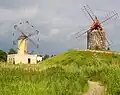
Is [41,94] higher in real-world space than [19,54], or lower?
lower

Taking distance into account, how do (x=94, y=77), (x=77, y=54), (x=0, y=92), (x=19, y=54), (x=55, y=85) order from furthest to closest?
(x=19, y=54) < (x=77, y=54) < (x=94, y=77) < (x=55, y=85) < (x=0, y=92)

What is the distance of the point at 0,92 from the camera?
1159 centimetres

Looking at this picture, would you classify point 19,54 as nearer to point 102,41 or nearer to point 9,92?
point 102,41

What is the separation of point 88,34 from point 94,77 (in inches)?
2661

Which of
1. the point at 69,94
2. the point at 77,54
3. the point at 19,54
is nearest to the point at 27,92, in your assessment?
the point at 69,94

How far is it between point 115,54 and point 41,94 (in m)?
66.7

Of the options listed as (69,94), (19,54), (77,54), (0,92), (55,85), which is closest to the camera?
(0,92)

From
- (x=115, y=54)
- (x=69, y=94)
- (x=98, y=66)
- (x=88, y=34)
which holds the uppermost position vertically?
(x=88, y=34)

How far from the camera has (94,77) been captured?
23234mm

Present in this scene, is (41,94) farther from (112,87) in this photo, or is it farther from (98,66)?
(98,66)

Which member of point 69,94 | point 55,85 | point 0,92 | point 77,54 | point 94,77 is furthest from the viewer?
point 77,54

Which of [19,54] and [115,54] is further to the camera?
[19,54]

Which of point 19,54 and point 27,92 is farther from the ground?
point 19,54

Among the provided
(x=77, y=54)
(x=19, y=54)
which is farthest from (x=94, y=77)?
(x=19, y=54)
